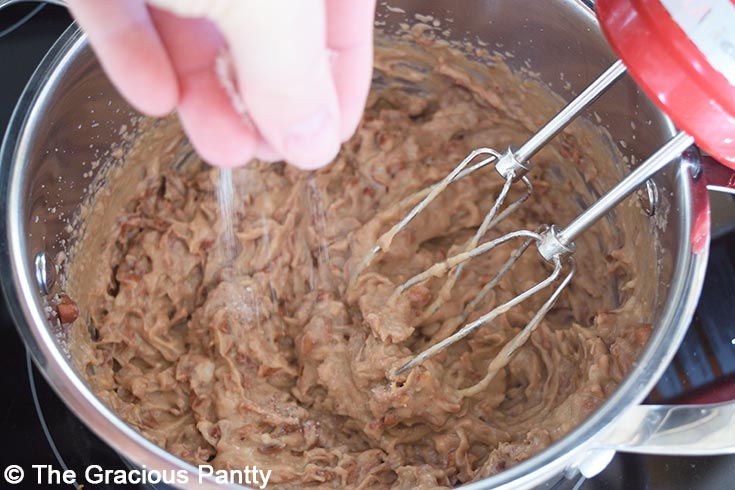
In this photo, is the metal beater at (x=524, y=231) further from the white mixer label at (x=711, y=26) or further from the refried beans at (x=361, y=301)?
the white mixer label at (x=711, y=26)

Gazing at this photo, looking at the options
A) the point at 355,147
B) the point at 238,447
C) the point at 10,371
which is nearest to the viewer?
the point at 238,447

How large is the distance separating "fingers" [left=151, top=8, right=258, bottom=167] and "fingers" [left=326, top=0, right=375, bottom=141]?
10 centimetres

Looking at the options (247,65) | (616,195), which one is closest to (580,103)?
(616,195)

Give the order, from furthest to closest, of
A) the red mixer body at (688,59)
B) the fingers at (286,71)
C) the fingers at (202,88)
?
the red mixer body at (688,59), the fingers at (202,88), the fingers at (286,71)

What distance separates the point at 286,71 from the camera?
0.62 meters

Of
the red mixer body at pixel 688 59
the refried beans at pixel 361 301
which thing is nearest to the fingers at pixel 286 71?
the red mixer body at pixel 688 59

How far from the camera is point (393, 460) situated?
4.58ft

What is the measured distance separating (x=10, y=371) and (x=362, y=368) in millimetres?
668

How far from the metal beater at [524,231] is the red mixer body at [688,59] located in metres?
0.12

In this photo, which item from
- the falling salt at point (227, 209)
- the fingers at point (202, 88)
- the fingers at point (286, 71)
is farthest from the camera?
the falling salt at point (227, 209)

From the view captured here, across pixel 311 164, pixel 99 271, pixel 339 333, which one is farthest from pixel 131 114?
pixel 311 164

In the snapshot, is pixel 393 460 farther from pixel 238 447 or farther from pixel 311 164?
pixel 311 164

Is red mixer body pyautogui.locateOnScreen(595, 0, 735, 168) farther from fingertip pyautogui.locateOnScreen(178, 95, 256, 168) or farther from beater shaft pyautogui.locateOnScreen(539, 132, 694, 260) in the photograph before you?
fingertip pyautogui.locateOnScreen(178, 95, 256, 168)

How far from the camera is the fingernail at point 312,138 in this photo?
2.23ft
